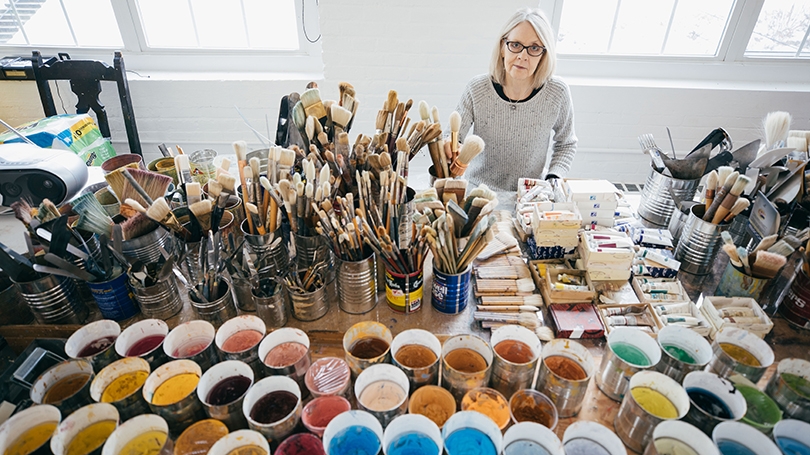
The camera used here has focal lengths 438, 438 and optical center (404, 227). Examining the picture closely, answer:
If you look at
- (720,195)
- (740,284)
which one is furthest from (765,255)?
(720,195)

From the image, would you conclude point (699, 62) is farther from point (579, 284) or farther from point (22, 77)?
point (22, 77)

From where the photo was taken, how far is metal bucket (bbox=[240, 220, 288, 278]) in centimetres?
109

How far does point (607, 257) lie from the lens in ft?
3.81

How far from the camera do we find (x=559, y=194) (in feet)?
4.98

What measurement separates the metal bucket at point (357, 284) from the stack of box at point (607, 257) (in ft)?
1.89

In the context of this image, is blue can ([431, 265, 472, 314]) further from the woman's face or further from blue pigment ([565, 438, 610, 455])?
the woman's face

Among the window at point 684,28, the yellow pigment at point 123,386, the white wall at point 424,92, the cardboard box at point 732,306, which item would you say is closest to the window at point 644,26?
the window at point 684,28

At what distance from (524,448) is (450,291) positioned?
410 millimetres

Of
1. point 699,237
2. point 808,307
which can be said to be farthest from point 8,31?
point 808,307

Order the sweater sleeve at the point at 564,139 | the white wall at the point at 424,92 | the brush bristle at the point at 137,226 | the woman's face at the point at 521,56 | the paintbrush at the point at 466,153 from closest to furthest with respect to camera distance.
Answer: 1. the brush bristle at the point at 137,226
2. the paintbrush at the point at 466,153
3. the woman's face at the point at 521,56
4. the sweater sleeve at the point at 564,139
5. the white wall at the point at 424,92

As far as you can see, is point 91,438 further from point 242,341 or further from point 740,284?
point 740,284

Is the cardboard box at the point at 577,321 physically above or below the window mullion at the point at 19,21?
below

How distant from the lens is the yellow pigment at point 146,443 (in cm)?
78

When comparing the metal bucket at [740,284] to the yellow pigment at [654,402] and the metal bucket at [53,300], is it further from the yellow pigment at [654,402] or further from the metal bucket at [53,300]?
the metal bucket at [53,300]
